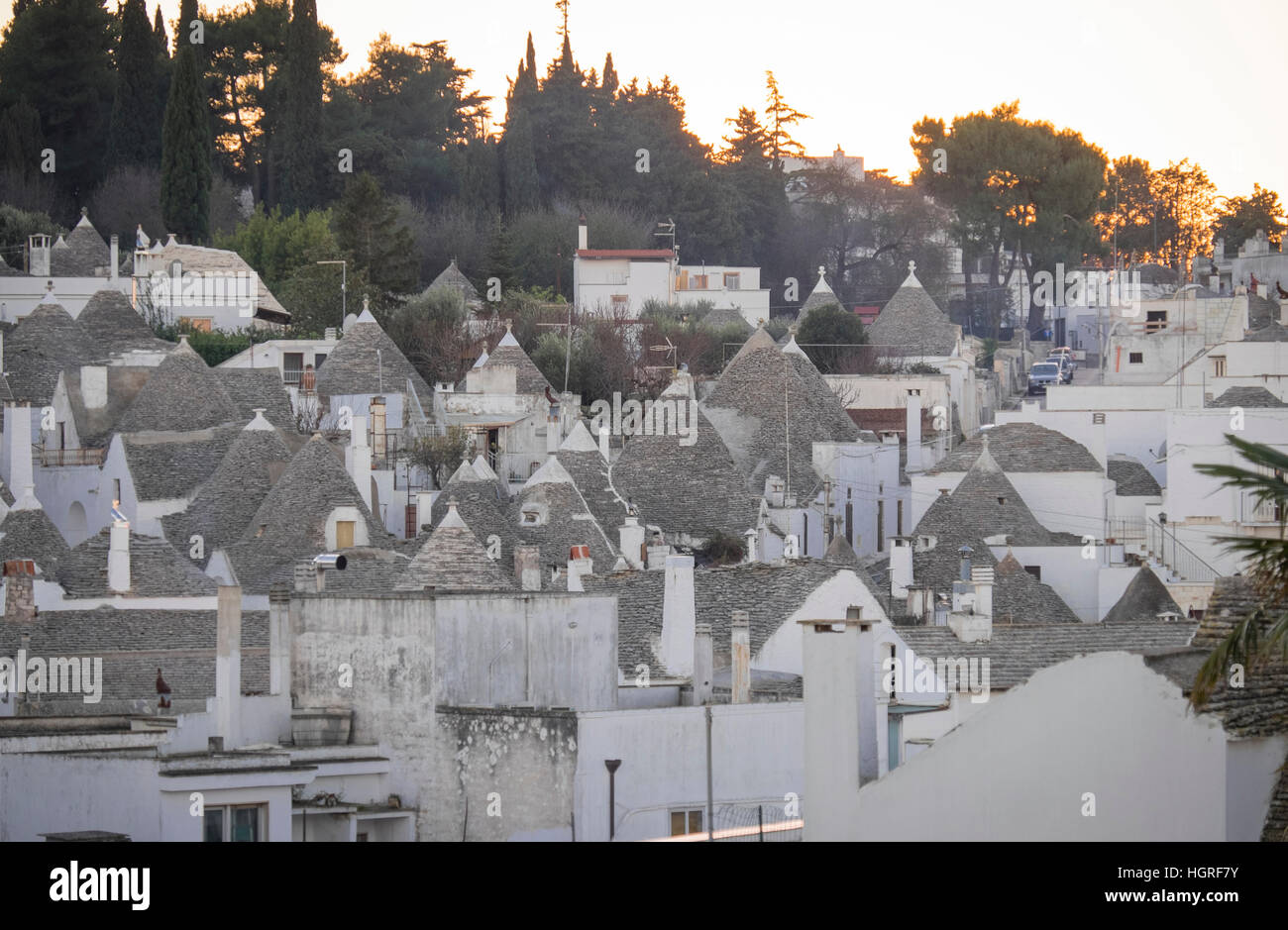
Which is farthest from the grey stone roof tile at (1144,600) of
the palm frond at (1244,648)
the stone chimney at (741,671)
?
the palm frond at (1244,648)

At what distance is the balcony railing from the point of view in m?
49.1

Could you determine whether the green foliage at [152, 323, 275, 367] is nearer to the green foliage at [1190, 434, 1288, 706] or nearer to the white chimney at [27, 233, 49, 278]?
the white chimney at [27, 233, 49, 278]

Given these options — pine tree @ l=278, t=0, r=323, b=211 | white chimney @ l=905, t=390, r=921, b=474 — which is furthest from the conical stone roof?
pine tree @ l=278, t=0, r=323, b=211

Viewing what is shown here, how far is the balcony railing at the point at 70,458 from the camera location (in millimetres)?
49094

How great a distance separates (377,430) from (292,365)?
8691 mm

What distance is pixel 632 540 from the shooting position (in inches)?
1676

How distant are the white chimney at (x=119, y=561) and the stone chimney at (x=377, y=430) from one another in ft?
41.9
